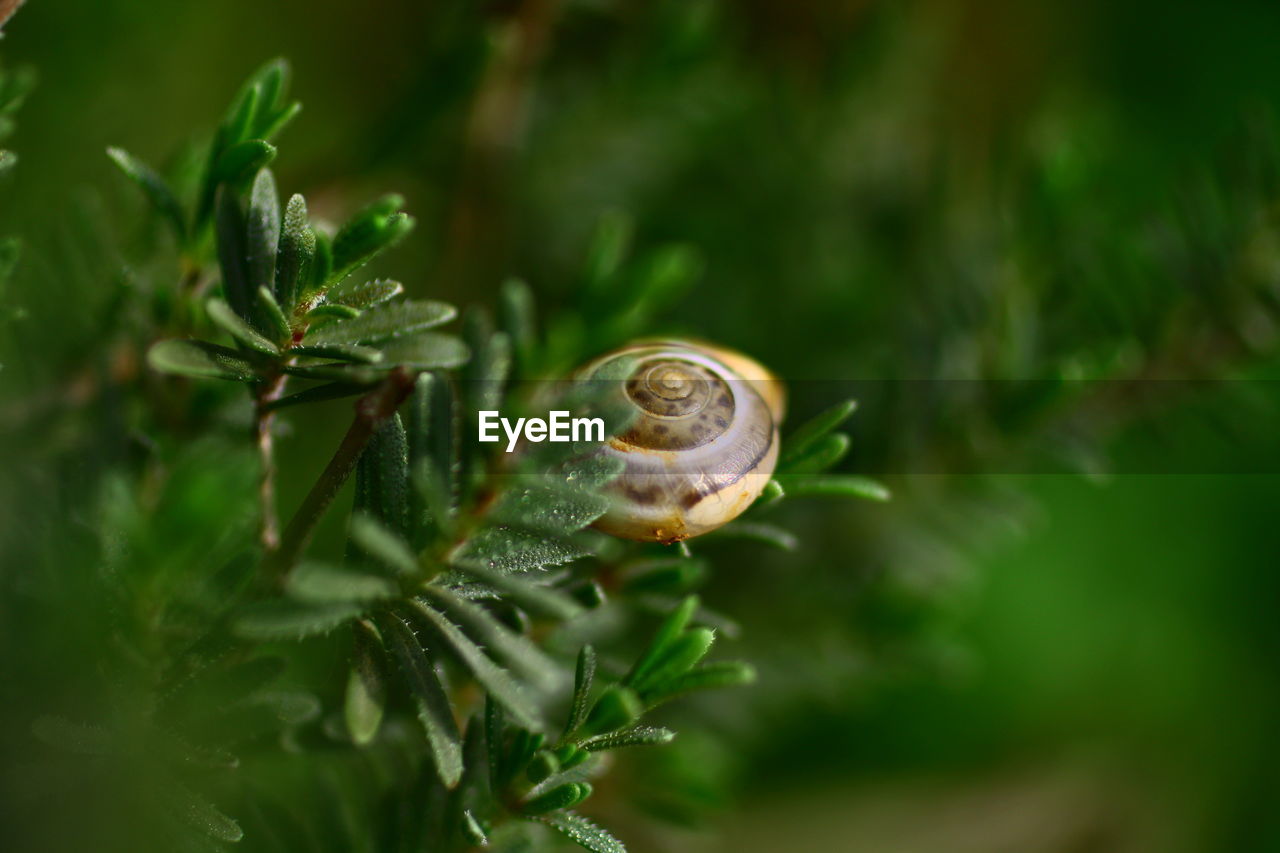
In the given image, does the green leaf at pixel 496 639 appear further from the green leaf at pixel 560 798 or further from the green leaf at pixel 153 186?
the green leaf at pixel 153 186

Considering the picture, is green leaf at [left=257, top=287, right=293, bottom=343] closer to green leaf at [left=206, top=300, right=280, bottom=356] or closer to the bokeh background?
green leaf at [left=206, top=300, right=280, bottom=356]

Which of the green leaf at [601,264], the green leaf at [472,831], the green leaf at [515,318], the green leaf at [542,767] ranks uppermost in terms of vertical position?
the green leaf at [601,264]

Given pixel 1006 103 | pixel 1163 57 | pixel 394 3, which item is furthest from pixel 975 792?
pixel 394 3

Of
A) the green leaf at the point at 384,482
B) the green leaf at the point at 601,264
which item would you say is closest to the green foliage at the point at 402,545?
the green leaf at the point at 384,482

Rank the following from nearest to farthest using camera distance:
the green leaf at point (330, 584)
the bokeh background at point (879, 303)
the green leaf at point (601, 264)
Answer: the green leaf at point (330, 584) < the green leaf at point (601, 264) < the bokeh background at point (879, 303)

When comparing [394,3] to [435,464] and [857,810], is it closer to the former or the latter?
[435,464]

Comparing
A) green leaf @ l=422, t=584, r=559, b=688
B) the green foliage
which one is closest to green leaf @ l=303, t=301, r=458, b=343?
the green foliage
